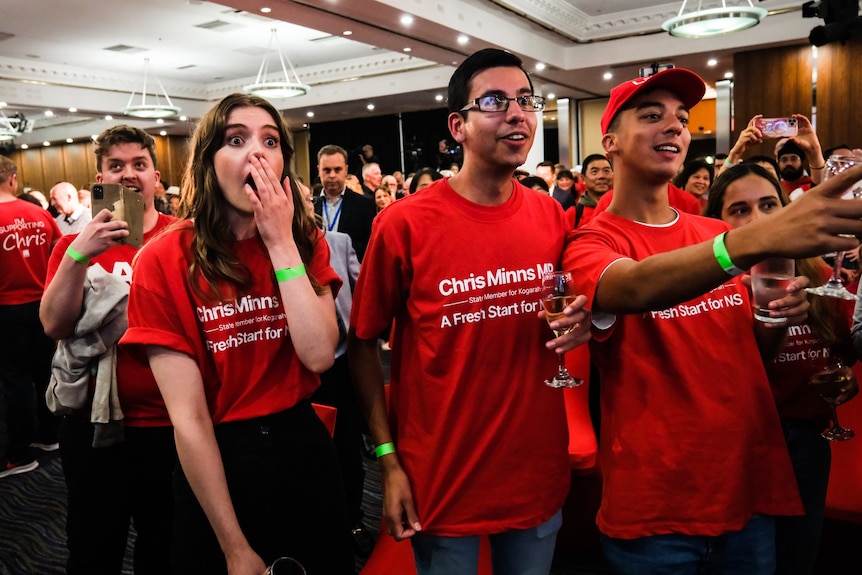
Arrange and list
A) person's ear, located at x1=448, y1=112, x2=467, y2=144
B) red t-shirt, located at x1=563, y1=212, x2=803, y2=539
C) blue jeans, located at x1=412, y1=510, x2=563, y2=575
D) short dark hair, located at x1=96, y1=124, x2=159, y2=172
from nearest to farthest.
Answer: red t-shirt, located at x1=563, y1=212, x2=803, y2=539
blue jeans, located at x1=412, y1=510, x2=563, y2=575
person's ear, located at x1=448, y1=112, x2=467, y2=144
short dark hair, located at x1=96, y1=124, x2=159, y2=172

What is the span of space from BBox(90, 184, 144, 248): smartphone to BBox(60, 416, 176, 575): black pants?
560 millimetres

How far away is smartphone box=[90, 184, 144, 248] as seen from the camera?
5.79 ft

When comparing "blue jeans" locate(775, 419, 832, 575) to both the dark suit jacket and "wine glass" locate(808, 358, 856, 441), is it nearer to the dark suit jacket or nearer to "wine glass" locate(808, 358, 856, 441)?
"wine glass" locate(808, 358, 856, 441)

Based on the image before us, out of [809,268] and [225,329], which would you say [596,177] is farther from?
[225,329]

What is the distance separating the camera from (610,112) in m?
1.51

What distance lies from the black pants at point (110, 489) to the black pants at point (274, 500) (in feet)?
1.81

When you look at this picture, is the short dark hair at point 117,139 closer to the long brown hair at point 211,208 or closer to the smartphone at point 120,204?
the smartphone at point 120,204

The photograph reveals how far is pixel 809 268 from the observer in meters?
1.77

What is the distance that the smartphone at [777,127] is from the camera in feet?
8.04

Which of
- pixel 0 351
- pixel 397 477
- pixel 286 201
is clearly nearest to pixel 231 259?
pixel 286 201

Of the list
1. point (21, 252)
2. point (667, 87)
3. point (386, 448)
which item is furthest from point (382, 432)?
point (21, 252)

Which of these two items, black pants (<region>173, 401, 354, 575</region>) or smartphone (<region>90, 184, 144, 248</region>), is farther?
smartphone (<region>90, 184, 144, 248</region>)

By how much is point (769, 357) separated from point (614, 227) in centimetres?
49

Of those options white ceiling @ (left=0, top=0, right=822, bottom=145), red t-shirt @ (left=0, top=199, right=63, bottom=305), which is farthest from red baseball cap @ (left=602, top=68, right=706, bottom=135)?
white ceiling @ (left=0, top=0, right=822, bottom=145)
